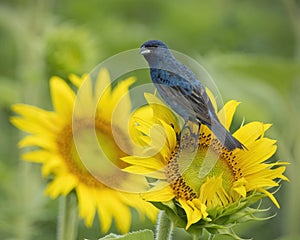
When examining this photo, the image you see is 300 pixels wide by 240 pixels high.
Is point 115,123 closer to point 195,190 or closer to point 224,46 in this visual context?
point 195,190

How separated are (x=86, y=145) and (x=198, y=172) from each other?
498 mm

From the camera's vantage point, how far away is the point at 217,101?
1.18m

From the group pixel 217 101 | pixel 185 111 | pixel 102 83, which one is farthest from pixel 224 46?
pixel 185 111

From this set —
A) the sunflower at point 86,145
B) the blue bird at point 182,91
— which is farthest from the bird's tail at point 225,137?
the sunflower at point 86,145

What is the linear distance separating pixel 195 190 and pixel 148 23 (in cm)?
234

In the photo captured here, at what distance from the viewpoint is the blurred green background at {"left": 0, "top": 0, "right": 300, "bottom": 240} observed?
6.34ft

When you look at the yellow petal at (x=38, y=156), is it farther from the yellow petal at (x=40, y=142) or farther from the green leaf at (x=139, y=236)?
the green leaf at (x=139, y=236)

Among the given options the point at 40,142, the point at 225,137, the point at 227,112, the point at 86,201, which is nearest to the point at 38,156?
the point at 40,142

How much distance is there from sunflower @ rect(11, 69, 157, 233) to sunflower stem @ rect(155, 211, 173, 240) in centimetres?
29

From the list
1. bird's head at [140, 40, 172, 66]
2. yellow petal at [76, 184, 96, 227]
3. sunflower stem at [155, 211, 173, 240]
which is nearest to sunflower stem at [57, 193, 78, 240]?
yellow petal at [76, 184, 96, 227]

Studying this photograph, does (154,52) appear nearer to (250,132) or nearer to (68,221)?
(250,132)

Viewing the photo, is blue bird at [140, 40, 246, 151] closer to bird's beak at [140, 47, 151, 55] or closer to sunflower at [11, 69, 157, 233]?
bird's beak at [140, 47, 151, 55]

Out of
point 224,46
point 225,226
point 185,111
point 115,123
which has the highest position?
point 224,46

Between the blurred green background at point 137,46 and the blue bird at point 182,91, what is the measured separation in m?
0.59
